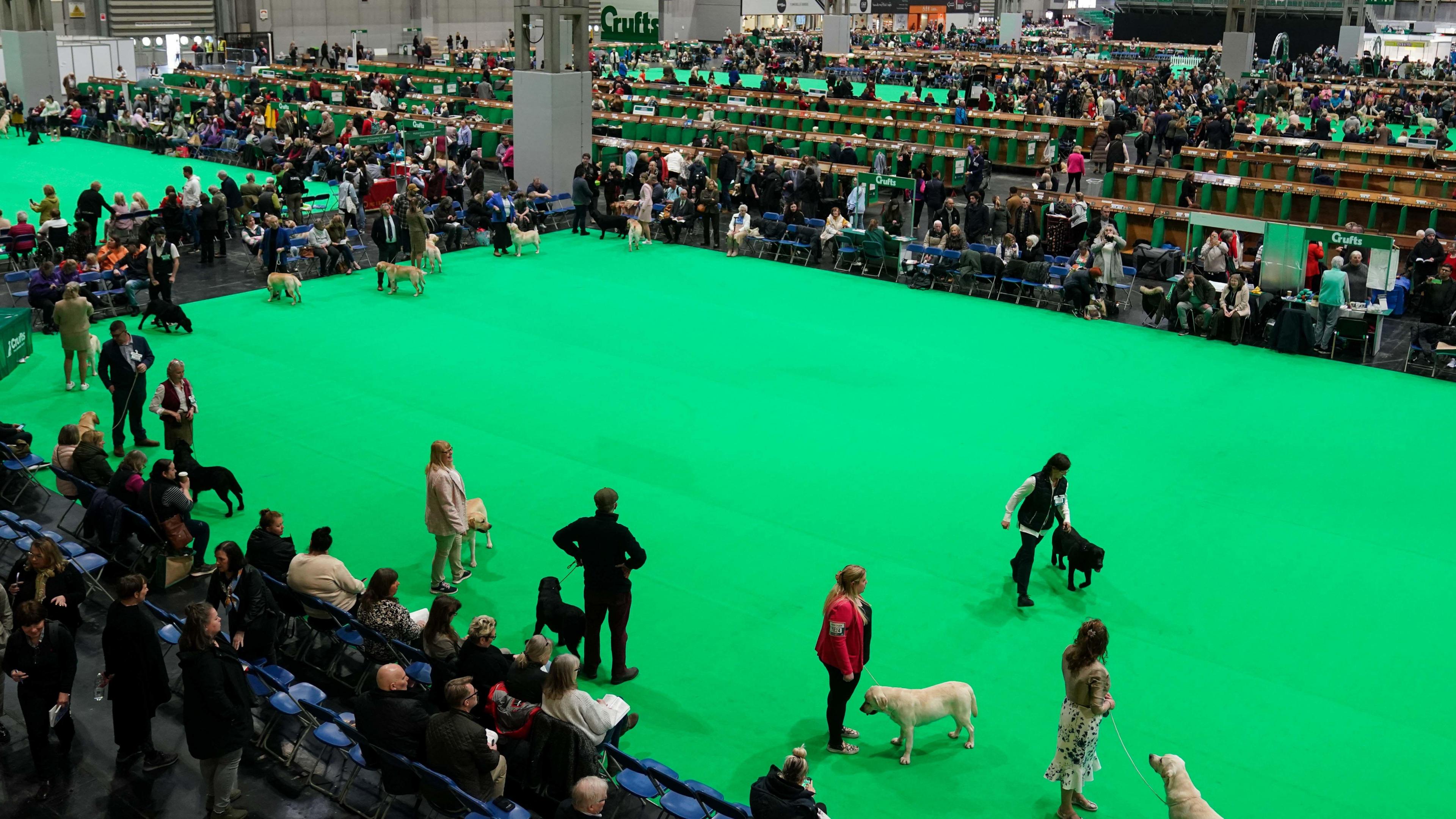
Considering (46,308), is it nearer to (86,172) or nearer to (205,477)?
(205,477)

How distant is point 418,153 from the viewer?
30672 mm

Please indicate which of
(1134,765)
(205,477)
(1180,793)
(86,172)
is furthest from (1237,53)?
(1180,793)

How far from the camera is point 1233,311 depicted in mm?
17375

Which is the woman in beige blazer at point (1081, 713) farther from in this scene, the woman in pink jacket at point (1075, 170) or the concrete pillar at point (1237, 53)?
the concrete pillar at point (1237, 53)

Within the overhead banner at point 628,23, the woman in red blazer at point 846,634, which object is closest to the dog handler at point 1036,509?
the woman in red blazer at point 846,634

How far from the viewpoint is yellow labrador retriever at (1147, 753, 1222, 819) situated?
6.54 meters

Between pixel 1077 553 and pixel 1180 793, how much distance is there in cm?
368

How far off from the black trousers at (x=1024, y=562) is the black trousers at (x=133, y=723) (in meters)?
6.18

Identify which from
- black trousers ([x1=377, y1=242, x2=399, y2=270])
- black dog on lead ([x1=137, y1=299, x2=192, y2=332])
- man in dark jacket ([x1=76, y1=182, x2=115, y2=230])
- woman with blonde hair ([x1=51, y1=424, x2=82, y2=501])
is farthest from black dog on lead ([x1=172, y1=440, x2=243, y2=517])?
man in dark jacket ([x1=76, y1=182, x2=115, y2=230])

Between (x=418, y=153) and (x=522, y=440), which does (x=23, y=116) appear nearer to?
(x=418, y=153)

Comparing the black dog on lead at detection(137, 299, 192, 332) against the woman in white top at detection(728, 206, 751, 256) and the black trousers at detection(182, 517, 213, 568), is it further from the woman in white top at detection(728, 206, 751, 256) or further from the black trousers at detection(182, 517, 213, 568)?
the woman in white top at detection(728, 206, 751, 256)

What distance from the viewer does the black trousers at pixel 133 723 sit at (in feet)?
24.3

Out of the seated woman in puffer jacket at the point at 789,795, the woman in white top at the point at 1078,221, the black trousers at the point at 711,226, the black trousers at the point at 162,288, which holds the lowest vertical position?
the seated woman in puffer jacket at the point at 789,795

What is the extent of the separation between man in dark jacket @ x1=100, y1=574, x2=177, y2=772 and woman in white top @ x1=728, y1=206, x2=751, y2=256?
15.5 m
